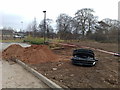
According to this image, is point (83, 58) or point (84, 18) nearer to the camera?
point (83, 58)

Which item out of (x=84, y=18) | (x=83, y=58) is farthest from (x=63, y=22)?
(x=83, y=58)

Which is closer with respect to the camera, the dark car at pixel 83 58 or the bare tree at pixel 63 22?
the dark car at pixel 83 58

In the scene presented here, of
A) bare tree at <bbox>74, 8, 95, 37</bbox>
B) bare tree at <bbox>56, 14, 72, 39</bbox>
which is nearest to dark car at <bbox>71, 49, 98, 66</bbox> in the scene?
bare tree at <bbox>56, 14, 72, 39</bbox>

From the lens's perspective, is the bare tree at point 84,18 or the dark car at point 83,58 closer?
the dark car at point 83,58

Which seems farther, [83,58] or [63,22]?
[63,22]

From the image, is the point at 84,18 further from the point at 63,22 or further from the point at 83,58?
the point at 83,58

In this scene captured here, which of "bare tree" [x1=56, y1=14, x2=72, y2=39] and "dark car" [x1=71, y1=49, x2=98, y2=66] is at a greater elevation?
"bare tree" [x1=56, y1=14, x2=72, y2=39]

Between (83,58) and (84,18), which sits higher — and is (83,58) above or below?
below

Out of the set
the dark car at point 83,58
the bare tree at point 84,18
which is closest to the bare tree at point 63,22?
the bare tree at point 84,18

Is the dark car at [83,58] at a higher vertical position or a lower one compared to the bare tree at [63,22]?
lower

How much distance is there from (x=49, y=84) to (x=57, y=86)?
0.56m

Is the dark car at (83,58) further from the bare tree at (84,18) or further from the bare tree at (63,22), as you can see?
the bare tree at (84,18)

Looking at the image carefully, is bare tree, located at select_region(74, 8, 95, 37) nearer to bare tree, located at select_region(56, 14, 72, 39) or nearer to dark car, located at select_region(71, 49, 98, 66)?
bare tree, located at select_region(56, 14, 72, 39)

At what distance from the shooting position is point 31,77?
7.11 m
